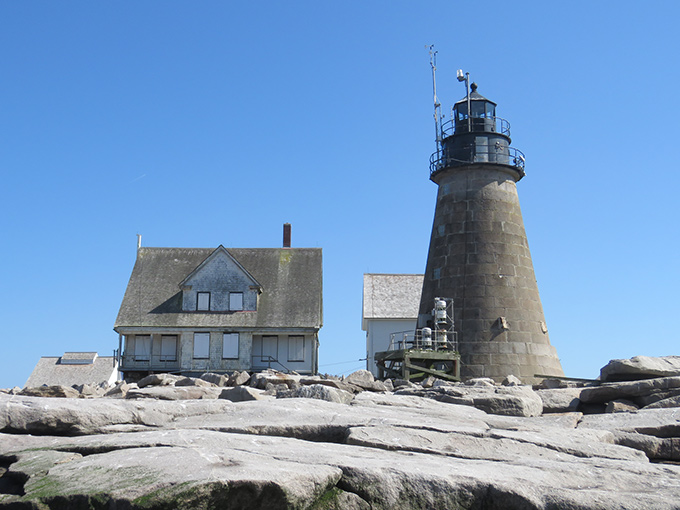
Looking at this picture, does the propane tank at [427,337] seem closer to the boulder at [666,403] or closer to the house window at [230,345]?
the house window at [230,345]

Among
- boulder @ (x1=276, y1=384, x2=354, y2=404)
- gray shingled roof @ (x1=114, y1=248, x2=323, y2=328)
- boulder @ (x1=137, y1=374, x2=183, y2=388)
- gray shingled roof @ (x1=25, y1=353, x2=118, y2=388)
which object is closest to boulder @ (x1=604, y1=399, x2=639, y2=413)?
boulder @ (x1=276, y1=384, x2=354, y2=404)

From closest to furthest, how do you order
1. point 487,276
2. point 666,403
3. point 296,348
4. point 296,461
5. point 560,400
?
1. point 296,461
2. point 666,403
3. point 560,400
4. point 487,276
5. point 296,348

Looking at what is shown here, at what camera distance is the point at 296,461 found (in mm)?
6027

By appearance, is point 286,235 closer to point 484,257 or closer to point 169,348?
point 169,348

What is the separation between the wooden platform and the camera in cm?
2548

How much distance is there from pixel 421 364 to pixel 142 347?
1449 cm

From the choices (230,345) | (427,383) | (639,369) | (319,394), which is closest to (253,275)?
(230,345)

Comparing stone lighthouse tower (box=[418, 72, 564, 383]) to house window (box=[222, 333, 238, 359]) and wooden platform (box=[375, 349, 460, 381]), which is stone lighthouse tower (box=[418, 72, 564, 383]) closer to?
wooden platform (box=[375, 349, 460, 381])

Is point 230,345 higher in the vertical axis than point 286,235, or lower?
lower

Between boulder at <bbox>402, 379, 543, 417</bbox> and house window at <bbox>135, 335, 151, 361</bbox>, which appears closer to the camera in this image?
boulder at <bbox>402, 379, 543, 417</bbox>

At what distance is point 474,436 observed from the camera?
7.75m

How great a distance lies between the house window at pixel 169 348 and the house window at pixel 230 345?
7.54 ft

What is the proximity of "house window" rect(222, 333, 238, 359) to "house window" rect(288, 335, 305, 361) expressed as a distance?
8.15 ft

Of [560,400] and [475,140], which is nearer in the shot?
[560,400]
